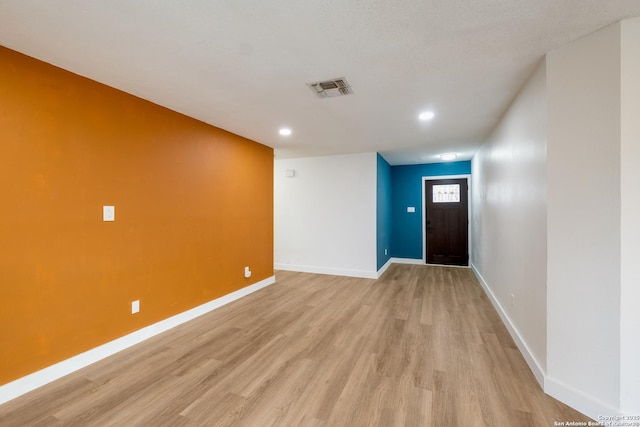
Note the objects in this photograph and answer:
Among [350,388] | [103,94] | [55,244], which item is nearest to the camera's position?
[350,388]

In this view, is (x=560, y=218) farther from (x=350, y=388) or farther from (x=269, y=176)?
(x=269, y=176)

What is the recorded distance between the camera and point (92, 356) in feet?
7.74

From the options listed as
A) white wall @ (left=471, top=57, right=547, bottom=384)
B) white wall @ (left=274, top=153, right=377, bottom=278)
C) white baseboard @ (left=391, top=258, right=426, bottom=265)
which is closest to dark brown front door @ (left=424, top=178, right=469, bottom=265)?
white baseboard @ (left=391, top=258, right=426, bottom=265)

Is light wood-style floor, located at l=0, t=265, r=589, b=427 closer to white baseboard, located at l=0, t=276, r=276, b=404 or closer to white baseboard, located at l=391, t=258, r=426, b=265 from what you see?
white baseboard, located at l=0, t=276, r=276, b=404

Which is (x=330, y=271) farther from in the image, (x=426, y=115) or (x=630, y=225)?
(x=630, y=225)

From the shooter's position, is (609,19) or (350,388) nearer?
(609,19)

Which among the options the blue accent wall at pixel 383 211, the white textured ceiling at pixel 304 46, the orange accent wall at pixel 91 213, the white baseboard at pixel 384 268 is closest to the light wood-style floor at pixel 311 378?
the orange accent wall at pixel 91 213

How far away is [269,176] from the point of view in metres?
4.93

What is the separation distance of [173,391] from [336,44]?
271cm

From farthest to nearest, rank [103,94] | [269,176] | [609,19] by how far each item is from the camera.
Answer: [269,176] < [103,94] < [609,19]

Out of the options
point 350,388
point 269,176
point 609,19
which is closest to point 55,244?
point 350,388

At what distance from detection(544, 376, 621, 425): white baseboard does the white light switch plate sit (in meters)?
3.73

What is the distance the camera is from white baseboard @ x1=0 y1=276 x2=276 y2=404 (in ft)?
Answer: 6.33

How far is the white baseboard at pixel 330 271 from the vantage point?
17.6ft
